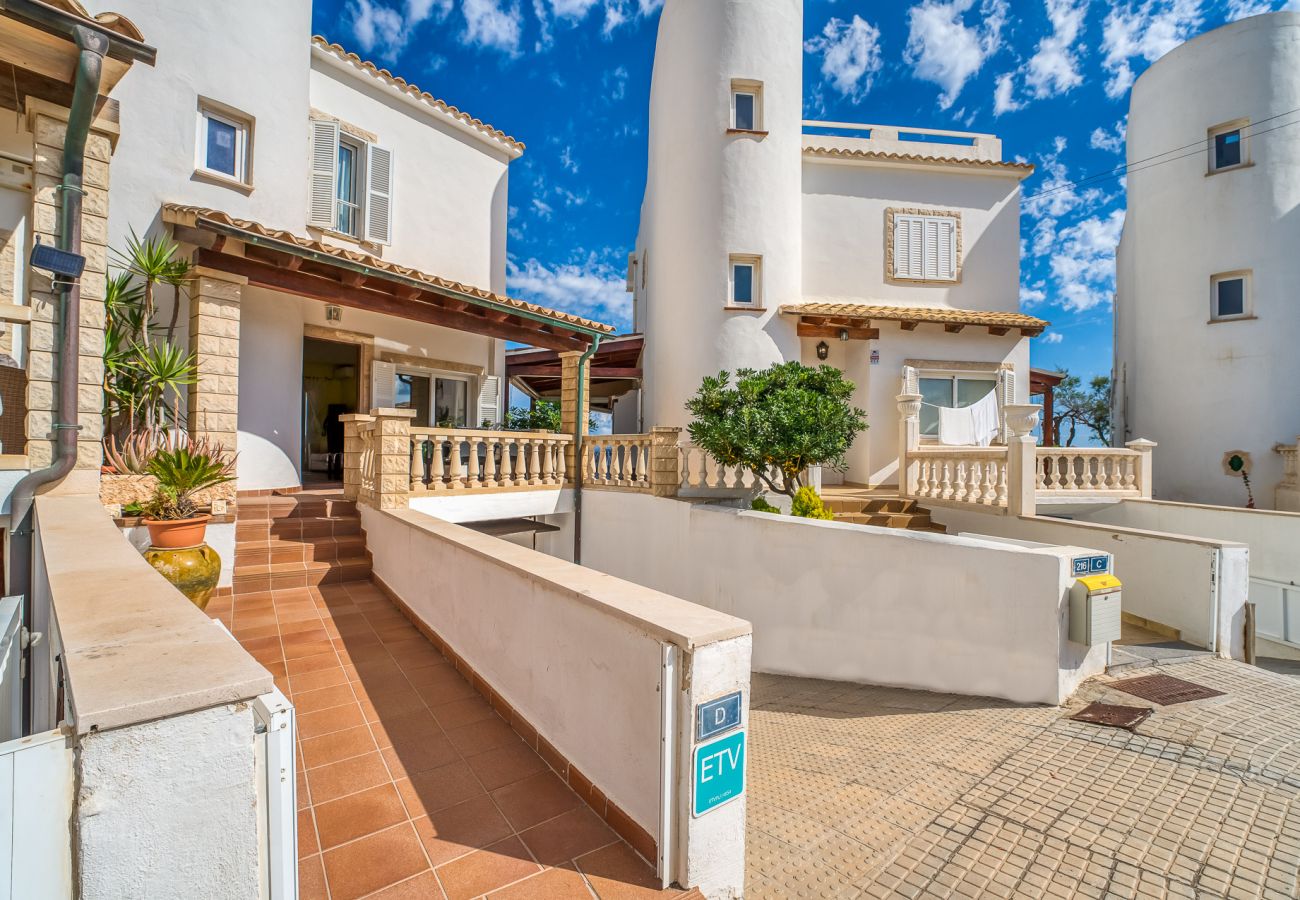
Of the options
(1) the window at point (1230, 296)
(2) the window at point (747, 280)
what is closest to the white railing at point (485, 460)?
(2) the window at point (747, 280)

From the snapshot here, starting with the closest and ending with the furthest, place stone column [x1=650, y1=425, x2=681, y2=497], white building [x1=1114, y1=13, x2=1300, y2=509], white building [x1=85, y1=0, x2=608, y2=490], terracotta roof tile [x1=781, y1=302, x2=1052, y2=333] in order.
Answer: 1. white building [x1=85, y1=0, x2=608, y2=490]
2. stone column [x1=650, y1=425, x2=681, y2=497]
3. terracotta roof tile [x1=781, y1=302, x2=1052, y2=333]
4. white building [x1=1114, y1=13, x2=1300, y2=509]

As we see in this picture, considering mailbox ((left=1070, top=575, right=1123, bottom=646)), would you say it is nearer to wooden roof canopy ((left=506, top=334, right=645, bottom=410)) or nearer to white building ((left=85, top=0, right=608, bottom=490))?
white building ((left=85, top=0, right=608, bottom=490))

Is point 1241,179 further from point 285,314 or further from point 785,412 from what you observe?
point 285,314

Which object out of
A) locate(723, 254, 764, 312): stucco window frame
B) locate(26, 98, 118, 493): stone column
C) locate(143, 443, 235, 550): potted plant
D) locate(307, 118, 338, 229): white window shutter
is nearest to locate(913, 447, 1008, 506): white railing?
locate(723, 254, 764, 312): stucco window frame

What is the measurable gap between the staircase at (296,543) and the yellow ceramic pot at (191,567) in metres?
0.87

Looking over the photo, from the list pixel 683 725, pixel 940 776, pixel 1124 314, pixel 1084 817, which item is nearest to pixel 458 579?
pixel 683 725

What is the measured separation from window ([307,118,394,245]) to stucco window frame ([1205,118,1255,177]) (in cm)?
1726

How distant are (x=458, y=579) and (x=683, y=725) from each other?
2.69m

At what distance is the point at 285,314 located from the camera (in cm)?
859

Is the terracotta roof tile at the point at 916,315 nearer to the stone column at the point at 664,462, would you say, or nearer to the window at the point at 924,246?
the window at the point at 924,246

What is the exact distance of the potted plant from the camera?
15.8 feet

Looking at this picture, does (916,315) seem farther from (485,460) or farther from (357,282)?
(357,282)

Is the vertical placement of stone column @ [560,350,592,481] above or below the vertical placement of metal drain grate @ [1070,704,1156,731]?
above

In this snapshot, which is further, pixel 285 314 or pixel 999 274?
pixel 999 274
